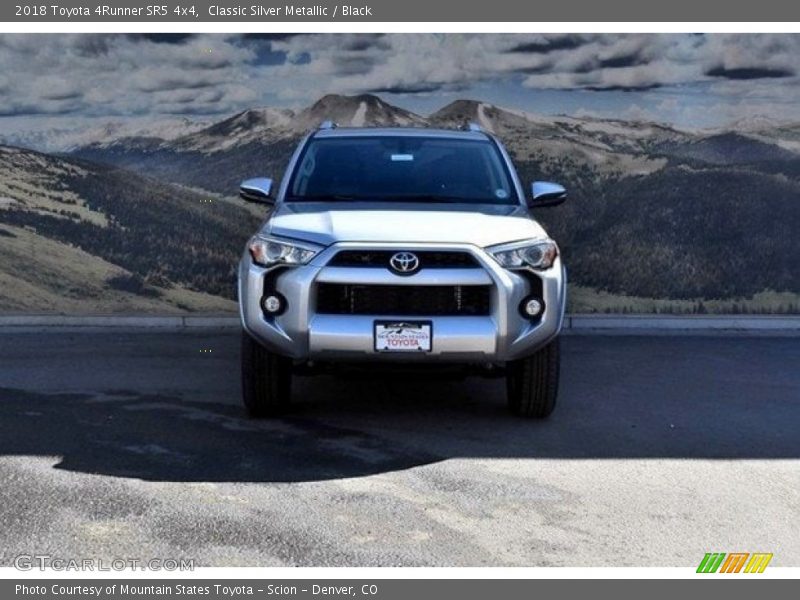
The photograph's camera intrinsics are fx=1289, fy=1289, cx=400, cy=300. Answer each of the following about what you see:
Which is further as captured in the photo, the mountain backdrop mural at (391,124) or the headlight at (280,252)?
the mountain backdrop mural at (391,124)

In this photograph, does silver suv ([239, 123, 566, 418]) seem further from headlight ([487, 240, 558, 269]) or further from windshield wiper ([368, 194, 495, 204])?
windshield wiper ([368, 194, 495, 204])

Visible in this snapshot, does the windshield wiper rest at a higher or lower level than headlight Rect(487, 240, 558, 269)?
higher

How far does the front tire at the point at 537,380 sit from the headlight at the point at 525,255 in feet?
1.67

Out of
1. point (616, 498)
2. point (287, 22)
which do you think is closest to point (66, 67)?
point (287, 22)

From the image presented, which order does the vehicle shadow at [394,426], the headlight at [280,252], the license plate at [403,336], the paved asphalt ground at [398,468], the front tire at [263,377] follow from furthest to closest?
the front tire at [263,377] < the headlight at [280,252] < the license plate at [403,336] < the vehicle shadow at [394,426] < the paved asphalt ground at [398,468]

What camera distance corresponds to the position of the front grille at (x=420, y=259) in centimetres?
730

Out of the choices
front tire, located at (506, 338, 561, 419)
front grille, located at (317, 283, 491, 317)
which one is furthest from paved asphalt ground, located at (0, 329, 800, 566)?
front grille, located at (317, 283, 491, 317)

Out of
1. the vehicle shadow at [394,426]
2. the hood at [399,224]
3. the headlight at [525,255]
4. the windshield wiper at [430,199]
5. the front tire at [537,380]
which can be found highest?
A: the hood at [399,224]

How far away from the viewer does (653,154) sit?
12.1m

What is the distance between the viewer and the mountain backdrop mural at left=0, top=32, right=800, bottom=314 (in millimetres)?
11773

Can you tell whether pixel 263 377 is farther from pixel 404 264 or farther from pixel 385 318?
pixel 404 264

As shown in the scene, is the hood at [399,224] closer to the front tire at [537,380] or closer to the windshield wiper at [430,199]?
the windshield wiper at [430,199]

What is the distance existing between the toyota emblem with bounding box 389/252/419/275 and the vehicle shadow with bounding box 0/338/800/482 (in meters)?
0.99

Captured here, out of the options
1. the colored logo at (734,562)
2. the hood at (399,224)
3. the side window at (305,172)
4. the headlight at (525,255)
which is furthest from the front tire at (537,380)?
the colored logo at (734,562)
